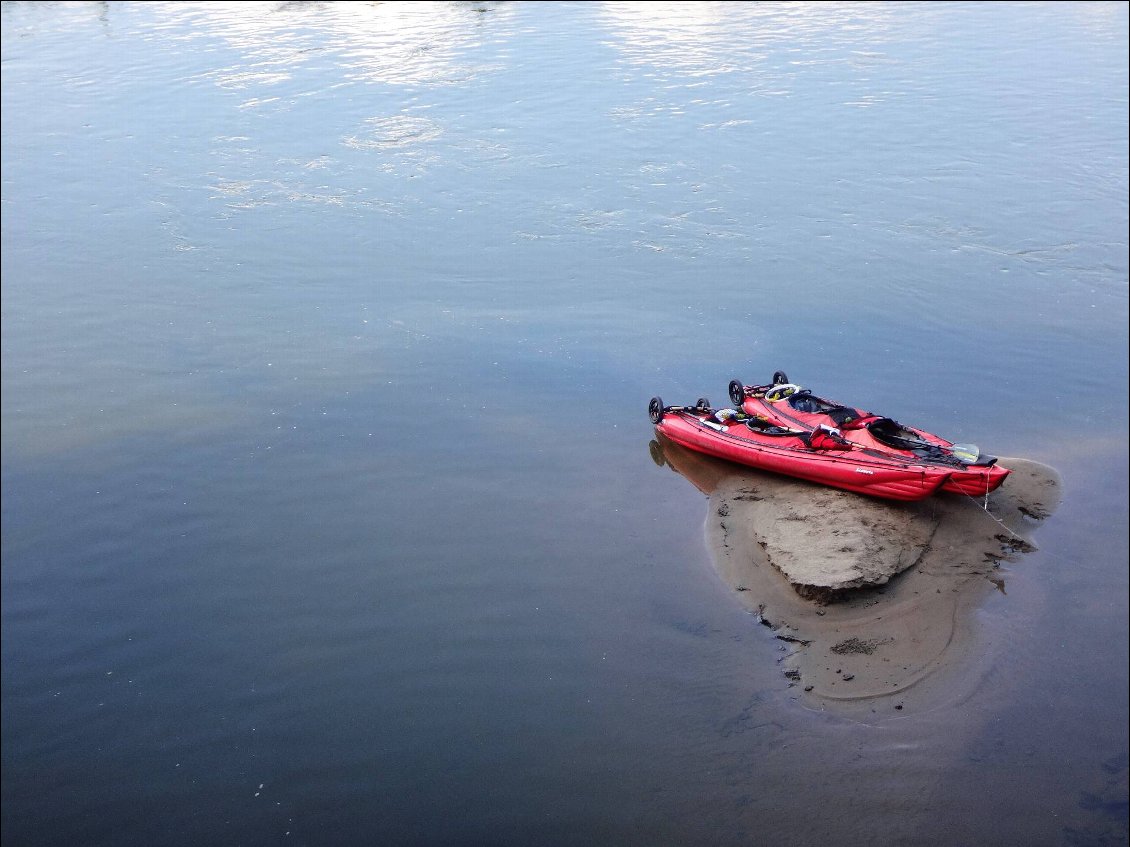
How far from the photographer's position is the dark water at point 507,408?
8422 millimetres

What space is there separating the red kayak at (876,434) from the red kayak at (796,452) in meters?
0.11

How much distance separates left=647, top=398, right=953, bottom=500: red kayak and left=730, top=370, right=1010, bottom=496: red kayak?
108 mm

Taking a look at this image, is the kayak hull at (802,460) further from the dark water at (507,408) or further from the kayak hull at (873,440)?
the dark water at (507,408)

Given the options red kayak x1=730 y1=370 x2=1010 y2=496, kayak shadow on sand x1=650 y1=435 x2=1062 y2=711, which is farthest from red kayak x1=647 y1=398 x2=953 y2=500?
kayak shadow on sand x1=650 y1=435 x2=1062 y2=711

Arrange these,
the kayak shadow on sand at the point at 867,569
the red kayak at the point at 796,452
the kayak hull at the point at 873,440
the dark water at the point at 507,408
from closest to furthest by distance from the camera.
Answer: the dark water at the point at 507,408, the kayak shadow on sand at the point at 867,569, the kayak hull at the point at 873,440, the red kayak at the point at 796,452

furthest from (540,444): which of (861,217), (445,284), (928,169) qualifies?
(928,169)

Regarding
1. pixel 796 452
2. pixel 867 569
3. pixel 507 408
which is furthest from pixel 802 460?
pixel 507 408

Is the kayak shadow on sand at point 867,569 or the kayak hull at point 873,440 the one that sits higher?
the kayak hull at point 873,440

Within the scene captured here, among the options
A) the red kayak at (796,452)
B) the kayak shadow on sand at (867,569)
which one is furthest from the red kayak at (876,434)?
the kayak shadow on sand at (867,569)

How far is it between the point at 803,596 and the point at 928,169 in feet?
48.7

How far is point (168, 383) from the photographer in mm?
14539

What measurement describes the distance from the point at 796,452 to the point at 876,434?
874 mm

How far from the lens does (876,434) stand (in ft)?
37.1

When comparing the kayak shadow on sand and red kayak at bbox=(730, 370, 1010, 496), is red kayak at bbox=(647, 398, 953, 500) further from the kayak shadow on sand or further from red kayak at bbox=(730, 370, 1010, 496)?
the kayak shadow on sand
